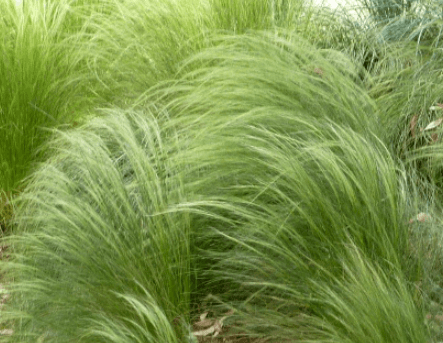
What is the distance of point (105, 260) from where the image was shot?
2.55 metres

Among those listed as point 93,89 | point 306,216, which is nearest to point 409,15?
point 93,89

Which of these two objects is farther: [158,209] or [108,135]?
[108,135]

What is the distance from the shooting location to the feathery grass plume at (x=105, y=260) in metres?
2.50

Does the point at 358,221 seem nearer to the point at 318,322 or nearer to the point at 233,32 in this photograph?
the point at 318,322

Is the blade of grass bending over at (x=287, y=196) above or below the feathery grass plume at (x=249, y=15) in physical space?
below

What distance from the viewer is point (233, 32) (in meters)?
3.90

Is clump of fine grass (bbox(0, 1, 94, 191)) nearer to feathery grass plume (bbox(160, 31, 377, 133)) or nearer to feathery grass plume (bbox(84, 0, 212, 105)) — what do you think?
feathery grass plume (bbox(84, 0, 212, 105))

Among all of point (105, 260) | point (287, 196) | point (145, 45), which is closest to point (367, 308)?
point (287, 196)

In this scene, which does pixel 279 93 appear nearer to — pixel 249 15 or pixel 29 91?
pixel 249 15

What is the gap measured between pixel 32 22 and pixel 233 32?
105 cm

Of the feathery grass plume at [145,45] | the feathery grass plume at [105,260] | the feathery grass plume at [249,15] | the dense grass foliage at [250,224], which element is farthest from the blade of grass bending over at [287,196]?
the feathery grass plume at [249,15]

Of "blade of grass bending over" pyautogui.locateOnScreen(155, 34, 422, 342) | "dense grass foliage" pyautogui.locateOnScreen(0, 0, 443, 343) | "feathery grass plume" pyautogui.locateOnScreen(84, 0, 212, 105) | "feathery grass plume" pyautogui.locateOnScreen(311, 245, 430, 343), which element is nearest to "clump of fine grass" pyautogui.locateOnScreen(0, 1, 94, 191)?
"feathery grass plume" pyautogui.locateOnScreen(84, 0, 212, 105)

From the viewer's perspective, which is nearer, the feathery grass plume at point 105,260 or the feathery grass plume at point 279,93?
the feathery grass plume at point 105,260

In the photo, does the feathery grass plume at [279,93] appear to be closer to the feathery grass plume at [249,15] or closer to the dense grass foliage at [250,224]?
the dense grass foliage at [250,224]
